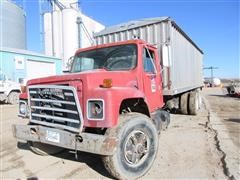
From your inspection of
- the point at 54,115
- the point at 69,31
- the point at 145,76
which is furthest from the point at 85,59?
the point at 69,31

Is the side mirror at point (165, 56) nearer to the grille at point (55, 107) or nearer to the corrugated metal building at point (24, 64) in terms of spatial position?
the grille at point (55, 107)

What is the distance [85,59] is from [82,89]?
2.07 m

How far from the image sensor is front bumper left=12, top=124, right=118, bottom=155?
4.21 meters

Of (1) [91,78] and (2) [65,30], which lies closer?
(1) [91,78]

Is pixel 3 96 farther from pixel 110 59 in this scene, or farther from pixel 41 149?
pixel 110 59

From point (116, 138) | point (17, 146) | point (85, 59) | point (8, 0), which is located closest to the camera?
point (116, 138)

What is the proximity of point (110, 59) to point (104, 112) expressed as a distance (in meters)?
1.98

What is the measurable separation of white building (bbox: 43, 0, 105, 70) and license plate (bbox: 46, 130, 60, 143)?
73.7 ft

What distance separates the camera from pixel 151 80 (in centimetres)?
624

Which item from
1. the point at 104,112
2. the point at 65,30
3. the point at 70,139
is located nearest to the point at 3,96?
the point at 65,30

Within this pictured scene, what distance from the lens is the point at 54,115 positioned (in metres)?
4.95

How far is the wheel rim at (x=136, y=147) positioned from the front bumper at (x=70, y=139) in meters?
0.49

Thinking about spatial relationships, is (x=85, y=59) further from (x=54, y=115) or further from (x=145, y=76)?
(x=54, y=115)

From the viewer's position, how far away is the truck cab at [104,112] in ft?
14.3
